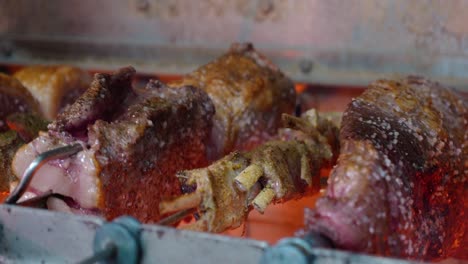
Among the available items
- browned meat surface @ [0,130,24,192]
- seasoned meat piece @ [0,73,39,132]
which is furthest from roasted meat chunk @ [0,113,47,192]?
seasoned meat piece @ [0,73,39,132]

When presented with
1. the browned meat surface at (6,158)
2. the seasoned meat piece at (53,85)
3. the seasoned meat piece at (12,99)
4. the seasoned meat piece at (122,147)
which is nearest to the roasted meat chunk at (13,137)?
the browned meat surface at (6,158)

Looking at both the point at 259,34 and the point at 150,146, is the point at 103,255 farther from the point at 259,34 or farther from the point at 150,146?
the point at 259,34

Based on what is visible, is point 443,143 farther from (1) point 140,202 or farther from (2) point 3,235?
(2) point 3,235

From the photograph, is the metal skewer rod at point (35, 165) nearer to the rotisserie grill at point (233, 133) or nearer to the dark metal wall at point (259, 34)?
the rotisserie grill at point (233, 133)

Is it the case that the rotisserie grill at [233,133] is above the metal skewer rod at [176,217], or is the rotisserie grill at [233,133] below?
above

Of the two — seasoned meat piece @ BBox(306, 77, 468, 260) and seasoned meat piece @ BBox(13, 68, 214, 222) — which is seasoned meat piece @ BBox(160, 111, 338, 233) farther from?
seasoned meat piece @ BBox(306, 77, 468, 260)

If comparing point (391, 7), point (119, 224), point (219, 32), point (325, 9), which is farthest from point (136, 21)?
point (119, 224)
